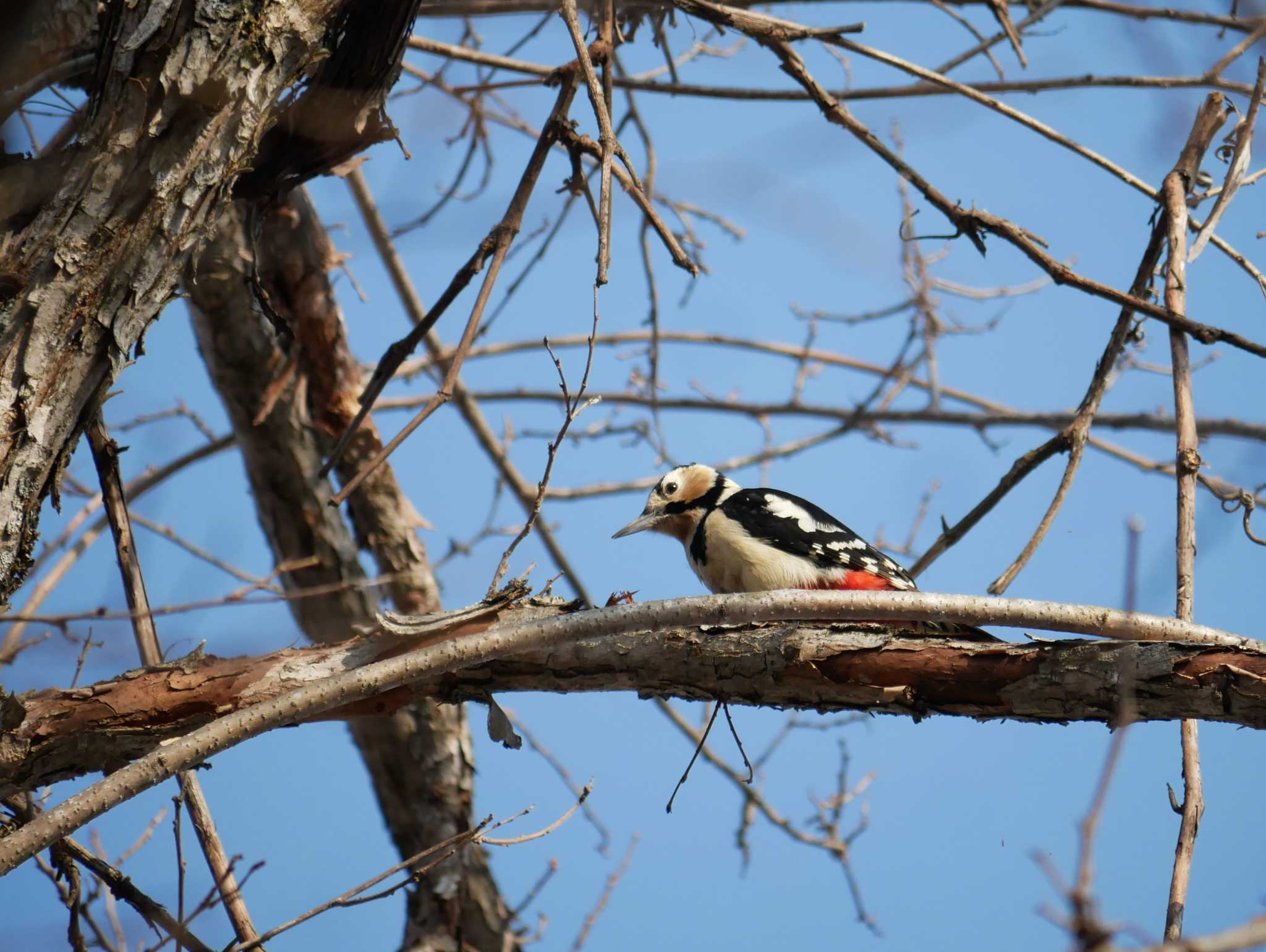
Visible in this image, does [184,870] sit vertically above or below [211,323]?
below

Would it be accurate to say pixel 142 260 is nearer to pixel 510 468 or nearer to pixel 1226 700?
pixel 1226 700

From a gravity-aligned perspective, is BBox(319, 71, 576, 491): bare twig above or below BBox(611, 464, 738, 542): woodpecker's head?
below

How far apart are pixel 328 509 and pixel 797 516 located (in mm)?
2155

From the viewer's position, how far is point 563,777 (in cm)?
504

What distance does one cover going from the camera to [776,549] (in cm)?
458

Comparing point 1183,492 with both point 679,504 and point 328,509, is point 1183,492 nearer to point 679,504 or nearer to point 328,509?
point 679,504

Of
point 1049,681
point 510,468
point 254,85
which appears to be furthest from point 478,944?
point 254,85

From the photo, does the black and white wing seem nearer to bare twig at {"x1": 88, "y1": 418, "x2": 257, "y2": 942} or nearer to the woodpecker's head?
the woodpecker's head

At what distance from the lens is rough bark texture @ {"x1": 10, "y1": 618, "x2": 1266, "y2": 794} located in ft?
8.77

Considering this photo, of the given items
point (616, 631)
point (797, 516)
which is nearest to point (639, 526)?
point (797, 516)

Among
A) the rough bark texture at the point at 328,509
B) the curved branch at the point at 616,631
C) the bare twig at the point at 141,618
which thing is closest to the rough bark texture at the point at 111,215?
the bare twig at the point at 141,618

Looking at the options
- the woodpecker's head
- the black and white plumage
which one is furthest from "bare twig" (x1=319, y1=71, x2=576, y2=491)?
the woodpecker's head

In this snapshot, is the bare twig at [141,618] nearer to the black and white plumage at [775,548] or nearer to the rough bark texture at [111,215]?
the rough bark texture at [111,215]

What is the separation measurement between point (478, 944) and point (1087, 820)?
190 inches
